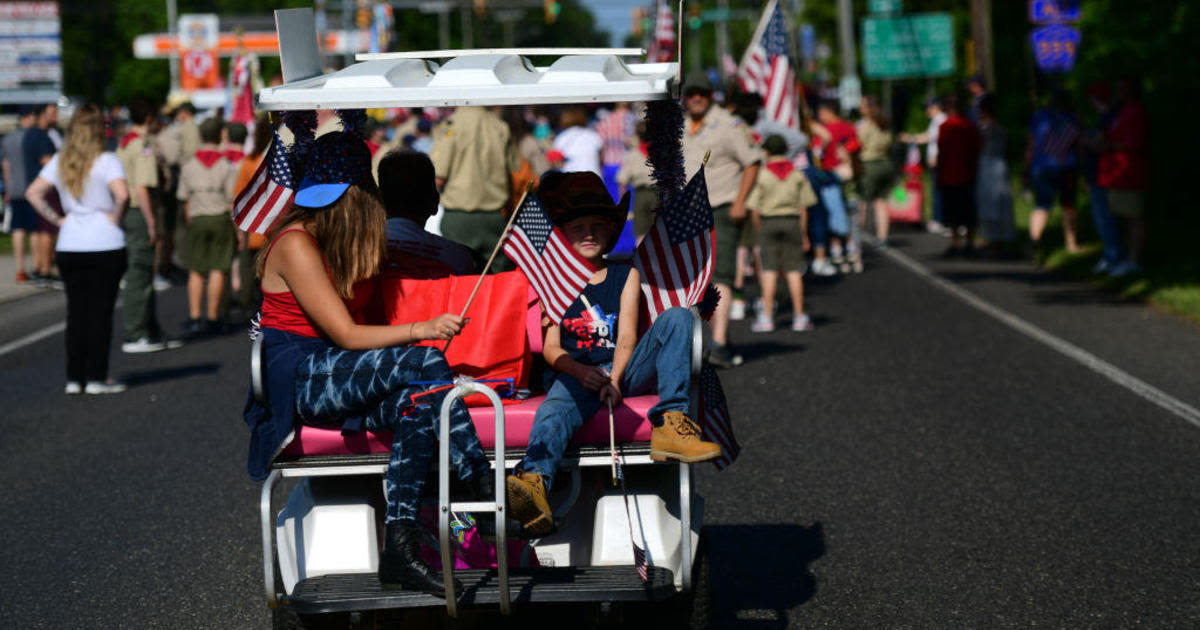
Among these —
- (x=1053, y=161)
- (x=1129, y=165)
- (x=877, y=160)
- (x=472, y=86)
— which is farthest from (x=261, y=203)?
(x=877, y=160)

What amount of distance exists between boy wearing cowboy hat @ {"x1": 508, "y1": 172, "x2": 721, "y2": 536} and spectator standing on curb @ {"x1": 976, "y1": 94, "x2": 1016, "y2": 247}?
1597cm

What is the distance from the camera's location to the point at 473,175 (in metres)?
12.9

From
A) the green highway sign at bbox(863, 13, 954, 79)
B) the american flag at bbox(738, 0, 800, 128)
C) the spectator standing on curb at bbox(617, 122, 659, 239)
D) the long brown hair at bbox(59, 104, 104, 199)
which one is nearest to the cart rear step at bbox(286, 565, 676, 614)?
the long brown hair at bbox(59, 104, 104, 199)

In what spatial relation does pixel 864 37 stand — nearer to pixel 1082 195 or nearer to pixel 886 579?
pixel 1082 195

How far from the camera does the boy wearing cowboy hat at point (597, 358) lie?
4.93 metres

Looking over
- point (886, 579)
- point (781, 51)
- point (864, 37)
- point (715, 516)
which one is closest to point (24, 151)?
point (781, 51)

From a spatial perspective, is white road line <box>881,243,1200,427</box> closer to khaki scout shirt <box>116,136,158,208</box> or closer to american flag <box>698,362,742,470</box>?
american flag <box>698,362,742,470</box>

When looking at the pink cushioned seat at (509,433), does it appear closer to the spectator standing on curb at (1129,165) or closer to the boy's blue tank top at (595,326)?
the boy's blue tank top at (595,326)

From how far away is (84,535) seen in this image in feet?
24.1

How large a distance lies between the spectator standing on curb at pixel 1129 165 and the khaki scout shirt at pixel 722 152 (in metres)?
6.31

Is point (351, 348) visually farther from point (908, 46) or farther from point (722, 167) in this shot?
point (908, 46)

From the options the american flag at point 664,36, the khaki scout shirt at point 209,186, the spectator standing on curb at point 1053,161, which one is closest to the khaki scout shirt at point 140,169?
the khaki scout shirt at point 209,186

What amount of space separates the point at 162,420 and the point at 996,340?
259 inches

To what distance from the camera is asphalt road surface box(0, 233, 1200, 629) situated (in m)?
6.03
